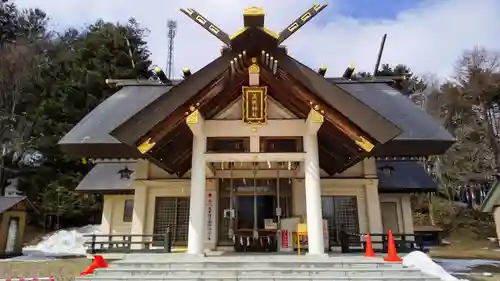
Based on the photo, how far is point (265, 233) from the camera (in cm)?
1006

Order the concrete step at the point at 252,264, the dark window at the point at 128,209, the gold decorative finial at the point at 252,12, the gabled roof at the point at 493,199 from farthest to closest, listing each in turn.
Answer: the gabled roof at the point at 493,199, the dark window at the point at 128,209, the gold decorative finial at the point at 252,12, the concrete step at the point at 252,264

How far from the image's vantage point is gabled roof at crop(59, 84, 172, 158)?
9398 millimetres

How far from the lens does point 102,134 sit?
383 inches

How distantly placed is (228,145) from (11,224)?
16.1 meters

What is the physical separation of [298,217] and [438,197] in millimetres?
26242

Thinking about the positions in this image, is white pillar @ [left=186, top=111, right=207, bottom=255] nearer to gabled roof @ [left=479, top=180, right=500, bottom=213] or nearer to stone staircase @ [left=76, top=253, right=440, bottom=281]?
stone staircase @ [left=76, top=253, right=440, bottom=281]

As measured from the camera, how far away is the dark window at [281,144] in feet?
26.8

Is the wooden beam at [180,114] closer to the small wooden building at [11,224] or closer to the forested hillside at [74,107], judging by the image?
the small wooden building at [11,224]

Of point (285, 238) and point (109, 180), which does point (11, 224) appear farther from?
point (285, 238)

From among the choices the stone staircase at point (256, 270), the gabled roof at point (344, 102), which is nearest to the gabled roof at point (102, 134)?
the stone staircase at point (256, 270)

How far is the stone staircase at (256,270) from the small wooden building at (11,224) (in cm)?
1525

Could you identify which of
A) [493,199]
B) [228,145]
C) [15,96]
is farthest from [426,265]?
[15,96]

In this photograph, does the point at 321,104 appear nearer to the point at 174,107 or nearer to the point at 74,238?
the point at 174,107

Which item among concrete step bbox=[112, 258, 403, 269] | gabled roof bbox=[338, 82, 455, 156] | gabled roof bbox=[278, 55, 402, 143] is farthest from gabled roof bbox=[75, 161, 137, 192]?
gabled roof bbox=[338, 82, 455, 156]
